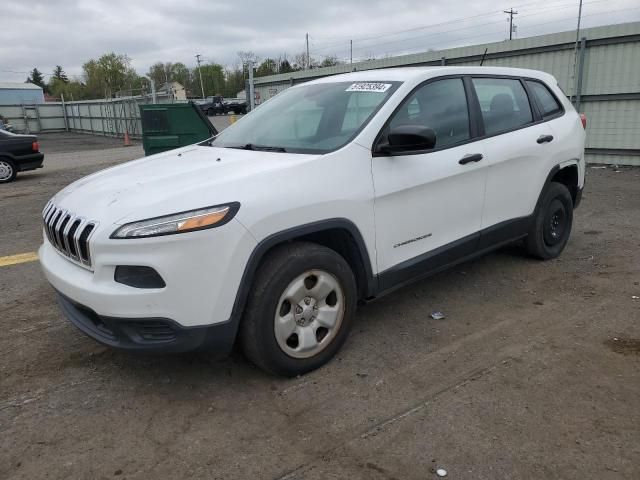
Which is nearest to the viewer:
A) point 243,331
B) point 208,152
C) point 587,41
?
point 243,331

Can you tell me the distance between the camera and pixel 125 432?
8.89ft

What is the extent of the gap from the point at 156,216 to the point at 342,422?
1399 mm

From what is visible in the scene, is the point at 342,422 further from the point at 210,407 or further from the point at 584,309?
the point at 584,309

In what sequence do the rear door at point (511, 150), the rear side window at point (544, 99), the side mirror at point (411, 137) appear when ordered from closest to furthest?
the side mirror at point (411, 137), the rear door at point (511, 150), the rear side window at point (544, 99)

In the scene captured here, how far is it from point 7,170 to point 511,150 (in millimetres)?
12318

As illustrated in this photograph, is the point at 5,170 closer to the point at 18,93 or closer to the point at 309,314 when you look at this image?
the point at 309,314

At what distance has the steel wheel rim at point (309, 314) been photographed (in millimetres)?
2955

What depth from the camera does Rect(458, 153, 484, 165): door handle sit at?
3.81 meters

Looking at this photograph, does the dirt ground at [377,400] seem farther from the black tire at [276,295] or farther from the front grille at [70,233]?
the front grille at [70,233]

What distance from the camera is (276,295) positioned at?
2.85 meters

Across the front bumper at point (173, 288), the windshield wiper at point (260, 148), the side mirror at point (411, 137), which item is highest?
the side mirror at point (411, 137)

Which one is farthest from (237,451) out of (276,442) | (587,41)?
(587,41)

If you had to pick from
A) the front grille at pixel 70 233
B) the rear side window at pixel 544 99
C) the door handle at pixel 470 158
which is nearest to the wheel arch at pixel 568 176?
the rear side window at pixel 544 99

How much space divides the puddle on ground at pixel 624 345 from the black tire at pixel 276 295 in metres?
1.81
